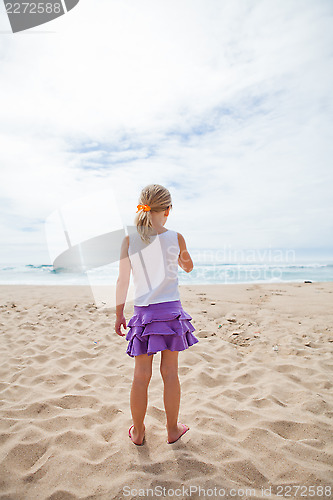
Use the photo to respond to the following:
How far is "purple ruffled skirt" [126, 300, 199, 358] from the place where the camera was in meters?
2.19

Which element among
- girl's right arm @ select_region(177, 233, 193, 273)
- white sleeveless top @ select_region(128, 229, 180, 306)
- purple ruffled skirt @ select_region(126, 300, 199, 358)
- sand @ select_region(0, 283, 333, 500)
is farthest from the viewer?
girl's right arm @ select_region(177, 233, 193, 273)

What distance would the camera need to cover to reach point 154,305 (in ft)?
7.51

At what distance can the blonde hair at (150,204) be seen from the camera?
7.70 ft

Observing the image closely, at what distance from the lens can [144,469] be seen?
2035 millimetres

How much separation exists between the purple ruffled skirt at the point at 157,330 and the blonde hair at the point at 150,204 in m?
0.55

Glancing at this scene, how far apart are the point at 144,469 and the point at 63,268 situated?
65.9ft

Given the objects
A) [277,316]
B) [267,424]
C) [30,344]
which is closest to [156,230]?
[267,424]

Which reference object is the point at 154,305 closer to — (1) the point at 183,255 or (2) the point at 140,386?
(1) the point at 183,255

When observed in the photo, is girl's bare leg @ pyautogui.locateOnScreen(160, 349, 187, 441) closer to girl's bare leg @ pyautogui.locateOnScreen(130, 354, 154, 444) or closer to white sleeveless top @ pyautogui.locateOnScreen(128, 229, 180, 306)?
girl's bare leg @ pyautogui.locateOnScreen(130, 354, 154, 444)

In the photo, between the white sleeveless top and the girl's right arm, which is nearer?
the white sleeveless top

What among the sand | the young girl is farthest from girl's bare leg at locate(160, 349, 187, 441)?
the sand

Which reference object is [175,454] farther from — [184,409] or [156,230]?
[156,230]

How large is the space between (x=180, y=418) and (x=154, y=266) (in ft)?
4.75

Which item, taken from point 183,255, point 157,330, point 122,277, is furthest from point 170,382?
point 183,255
